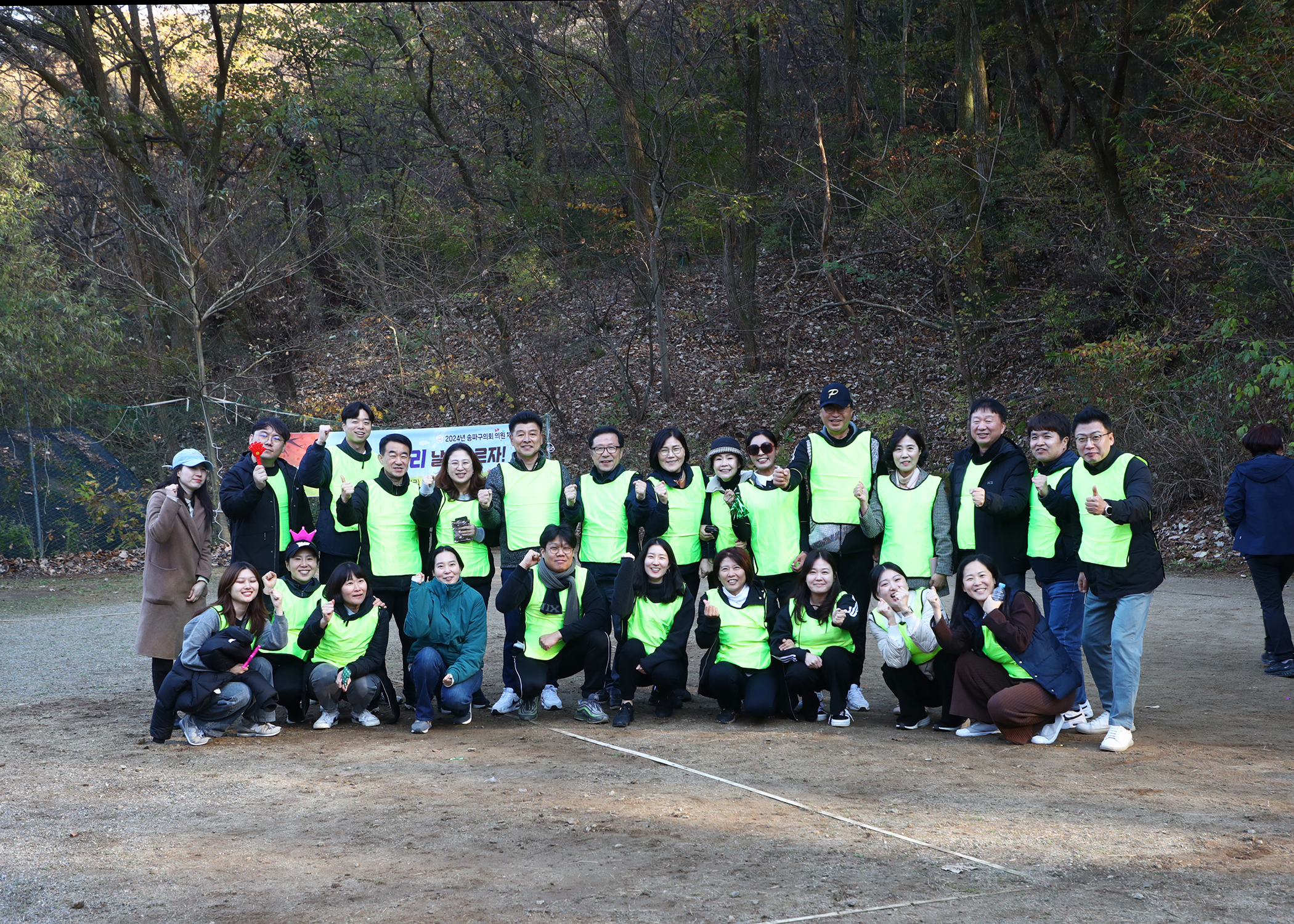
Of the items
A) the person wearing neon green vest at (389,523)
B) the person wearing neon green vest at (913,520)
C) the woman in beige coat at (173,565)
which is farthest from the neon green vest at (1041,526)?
the woman in beige coat at (173,565)

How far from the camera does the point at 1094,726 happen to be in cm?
586

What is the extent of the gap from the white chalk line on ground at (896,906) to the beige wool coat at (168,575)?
4356 millimetres

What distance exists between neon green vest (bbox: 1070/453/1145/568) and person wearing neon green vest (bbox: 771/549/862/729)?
137 centimetres

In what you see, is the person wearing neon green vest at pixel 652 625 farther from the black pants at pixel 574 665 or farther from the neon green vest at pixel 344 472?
the neon green vest at pixel 344 472

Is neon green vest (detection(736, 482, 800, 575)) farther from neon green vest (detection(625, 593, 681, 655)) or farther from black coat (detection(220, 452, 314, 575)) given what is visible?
black coat (detection(220, 452, 314, 575))

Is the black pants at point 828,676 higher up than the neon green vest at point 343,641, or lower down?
lower down

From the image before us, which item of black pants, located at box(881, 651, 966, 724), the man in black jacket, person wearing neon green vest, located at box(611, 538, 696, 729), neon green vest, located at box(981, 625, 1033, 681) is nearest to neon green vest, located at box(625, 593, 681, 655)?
person wearing neon green vest, located at box(611, 538, 696, 729)

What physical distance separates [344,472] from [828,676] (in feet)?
11.0

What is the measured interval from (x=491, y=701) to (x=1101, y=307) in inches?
540

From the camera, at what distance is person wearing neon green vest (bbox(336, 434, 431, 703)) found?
22.0 ft

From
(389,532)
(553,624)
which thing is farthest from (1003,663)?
(389,532)

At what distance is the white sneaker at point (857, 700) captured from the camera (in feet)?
21.6

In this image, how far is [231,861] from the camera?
4.09m

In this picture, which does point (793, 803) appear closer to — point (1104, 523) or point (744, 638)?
point (744, 638)
